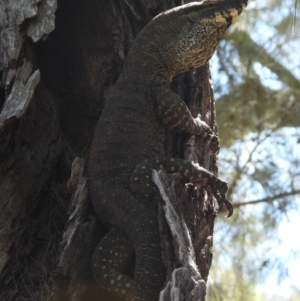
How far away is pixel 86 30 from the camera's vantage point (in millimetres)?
5617

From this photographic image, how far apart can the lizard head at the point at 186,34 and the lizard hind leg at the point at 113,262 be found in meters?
1.57

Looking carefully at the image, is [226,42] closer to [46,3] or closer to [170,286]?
[46,3]

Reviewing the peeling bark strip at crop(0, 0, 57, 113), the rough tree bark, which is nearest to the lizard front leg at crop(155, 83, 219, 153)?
the rough tree bark

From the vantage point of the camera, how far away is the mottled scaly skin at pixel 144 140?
4.14m

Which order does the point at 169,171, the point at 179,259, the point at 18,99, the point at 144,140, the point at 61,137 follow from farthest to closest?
the point at 61,137 → the point at 144,140 → the point at 169,171 → the point at 18,99 → the point at 179,259

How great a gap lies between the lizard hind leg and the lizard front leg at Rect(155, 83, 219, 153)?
103 cm

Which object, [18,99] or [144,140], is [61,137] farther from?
[18,99]

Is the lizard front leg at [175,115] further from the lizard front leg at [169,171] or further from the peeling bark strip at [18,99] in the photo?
the peeling bark strip at [18,99]

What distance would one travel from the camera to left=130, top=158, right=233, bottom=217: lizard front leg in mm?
4379

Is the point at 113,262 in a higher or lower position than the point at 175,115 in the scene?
lower

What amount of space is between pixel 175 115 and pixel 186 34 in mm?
715

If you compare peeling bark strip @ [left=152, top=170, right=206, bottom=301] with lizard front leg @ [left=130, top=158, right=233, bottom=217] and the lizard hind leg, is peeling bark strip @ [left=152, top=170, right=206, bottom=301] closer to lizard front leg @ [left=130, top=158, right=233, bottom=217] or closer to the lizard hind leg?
lizard front leg @ [left=130, top=158, right=233, bottom=217]

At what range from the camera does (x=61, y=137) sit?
16.7 ft

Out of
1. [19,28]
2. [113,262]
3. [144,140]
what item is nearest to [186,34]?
[144,140]
